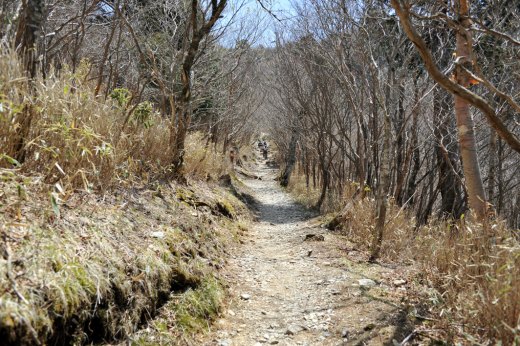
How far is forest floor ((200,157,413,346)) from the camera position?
2.70m

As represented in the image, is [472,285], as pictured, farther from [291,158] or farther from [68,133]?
[291,158]

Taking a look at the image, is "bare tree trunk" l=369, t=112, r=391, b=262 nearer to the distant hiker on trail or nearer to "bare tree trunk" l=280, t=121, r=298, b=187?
"bare tree trunk" l=280, t=121, r=298, b=187

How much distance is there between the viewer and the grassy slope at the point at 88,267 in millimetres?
1622

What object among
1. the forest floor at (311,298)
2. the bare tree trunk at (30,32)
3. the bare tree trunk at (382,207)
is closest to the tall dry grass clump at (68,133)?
the bare tree trunk at (30,32)

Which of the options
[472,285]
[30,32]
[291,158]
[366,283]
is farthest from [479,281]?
[291,158]

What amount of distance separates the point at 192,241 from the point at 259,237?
8.68 feet

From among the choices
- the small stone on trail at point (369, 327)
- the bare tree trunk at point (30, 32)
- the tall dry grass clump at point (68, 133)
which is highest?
the bare tree trunk at point (30, 32)

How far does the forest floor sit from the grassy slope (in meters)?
0.34

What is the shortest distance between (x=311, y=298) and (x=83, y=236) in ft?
7.12

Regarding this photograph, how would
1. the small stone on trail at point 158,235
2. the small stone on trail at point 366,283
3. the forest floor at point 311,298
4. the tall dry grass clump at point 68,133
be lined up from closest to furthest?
1. the tall dry grass clump at point 68,133
2. the forest floor at point 311,298
3. the small stone on trail at point 158,235
4. the small stone on trail at point 366,283

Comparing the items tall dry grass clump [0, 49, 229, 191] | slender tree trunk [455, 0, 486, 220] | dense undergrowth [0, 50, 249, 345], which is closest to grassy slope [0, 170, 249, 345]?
dense undergrowth [0, 50, 249, 345]

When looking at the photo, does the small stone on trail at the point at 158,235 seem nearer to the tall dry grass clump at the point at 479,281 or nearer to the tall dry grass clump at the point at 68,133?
the tall dry grass clump at the point at 68,133

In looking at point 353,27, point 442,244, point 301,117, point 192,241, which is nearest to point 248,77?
point 301,117

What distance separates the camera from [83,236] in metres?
2.25
